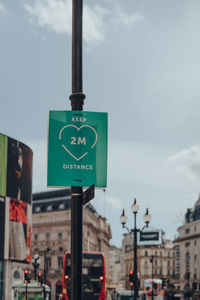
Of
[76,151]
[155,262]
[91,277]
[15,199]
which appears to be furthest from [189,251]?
[76,151]

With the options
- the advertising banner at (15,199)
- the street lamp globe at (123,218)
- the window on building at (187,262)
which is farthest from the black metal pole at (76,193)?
the window on building at (187,262)

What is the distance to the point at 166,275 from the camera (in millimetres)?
188000

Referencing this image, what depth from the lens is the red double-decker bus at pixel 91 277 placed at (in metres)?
36.0

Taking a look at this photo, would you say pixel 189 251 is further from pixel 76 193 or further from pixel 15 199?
pixel 76 193

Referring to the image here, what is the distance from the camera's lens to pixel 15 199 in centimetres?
7962

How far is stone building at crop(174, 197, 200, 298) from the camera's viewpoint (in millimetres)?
134875

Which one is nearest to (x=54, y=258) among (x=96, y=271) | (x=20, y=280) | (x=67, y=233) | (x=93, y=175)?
(x=67, y=233)

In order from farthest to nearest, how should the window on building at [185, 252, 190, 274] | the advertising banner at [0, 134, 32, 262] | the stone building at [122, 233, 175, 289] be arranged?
the stone building at [122, 233, 175, 289], the window on building at [185, 252, 190, 274], the advertising banner at [0, 134, 32, 262]

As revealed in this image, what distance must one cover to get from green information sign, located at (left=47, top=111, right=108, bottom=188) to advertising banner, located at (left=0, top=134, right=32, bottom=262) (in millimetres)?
70297

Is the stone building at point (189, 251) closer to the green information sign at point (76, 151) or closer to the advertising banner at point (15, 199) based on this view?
the advertising banner at point (15, 199)

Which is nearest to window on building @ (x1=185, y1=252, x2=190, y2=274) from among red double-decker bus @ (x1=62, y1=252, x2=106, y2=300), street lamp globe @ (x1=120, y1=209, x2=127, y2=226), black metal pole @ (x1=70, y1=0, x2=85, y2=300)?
red double-decker bus @ (x1=62, y1=252, x2=106, y2=300)

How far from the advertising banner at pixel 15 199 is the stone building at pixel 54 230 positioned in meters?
27.0

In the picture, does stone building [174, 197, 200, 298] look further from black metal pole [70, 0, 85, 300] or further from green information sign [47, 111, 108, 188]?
black metal pole [70, 0, 85, 300]

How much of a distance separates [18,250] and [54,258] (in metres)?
31.7
